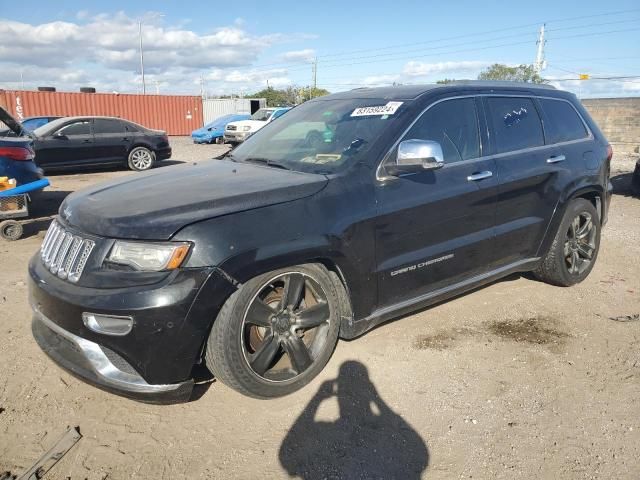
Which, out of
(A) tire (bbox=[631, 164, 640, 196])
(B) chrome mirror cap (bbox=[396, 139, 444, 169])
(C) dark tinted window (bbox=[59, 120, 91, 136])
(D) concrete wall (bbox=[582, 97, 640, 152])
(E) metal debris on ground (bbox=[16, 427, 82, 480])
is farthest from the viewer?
(D) concrete wall (bbox=[582, 97, 640, 152])

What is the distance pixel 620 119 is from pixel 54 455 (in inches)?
1028

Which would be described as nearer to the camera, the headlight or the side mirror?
the headlight

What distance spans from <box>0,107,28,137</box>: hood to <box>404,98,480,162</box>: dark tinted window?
6798mm

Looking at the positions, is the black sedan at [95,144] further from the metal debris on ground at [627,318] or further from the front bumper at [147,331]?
the metal debris on ground at [627,318]

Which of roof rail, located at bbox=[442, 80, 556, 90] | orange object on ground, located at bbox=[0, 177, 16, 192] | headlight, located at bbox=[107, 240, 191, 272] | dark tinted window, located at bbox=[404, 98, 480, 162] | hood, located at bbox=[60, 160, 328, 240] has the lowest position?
orange object on ground, located at bbox=[0, 177, 16, 192]

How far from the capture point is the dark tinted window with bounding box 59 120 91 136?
12.4 m

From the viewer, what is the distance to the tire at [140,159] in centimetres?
1344

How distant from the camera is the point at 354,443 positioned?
8.71 feet

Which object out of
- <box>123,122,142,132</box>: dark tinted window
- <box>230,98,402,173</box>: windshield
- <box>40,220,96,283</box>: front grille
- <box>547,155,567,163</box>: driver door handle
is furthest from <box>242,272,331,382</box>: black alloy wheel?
<box>123,122,142,132</box>: dark tinted window

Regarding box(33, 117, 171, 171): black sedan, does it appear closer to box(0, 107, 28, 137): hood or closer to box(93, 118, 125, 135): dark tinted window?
box(93, 118, 125, 135): dark tinted window

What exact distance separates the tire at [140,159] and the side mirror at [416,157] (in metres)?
11.4

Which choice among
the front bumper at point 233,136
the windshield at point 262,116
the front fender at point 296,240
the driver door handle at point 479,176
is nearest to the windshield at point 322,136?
the front fender at point 296,240

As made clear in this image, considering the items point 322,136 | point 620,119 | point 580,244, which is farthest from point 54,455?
point 620,119

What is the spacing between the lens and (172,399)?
2.62 meters
